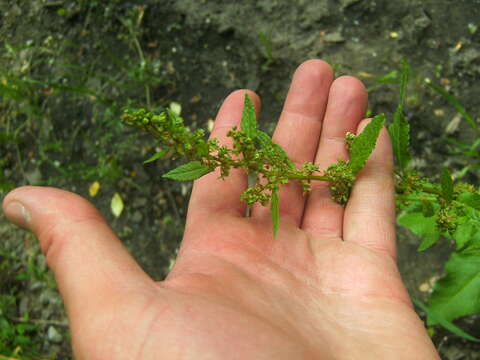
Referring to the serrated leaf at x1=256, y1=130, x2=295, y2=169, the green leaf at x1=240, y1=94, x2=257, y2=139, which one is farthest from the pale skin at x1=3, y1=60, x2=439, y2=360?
the green leaf at x1=240, y1=94, x2=257, y2=139

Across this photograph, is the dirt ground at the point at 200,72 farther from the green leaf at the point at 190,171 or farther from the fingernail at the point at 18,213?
the green leaf at the point at 190,171

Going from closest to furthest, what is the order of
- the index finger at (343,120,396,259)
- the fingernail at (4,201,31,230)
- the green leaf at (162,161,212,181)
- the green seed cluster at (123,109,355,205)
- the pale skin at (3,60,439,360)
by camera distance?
1. the pale skin at (3,60,439,360)
2. the green seed cluster at (123,109,355,205)
3. the green leaf at (162,161,212,181)
4. the fingernail at (4,201,31,230)
5. the index finger at (343,120,396,259)

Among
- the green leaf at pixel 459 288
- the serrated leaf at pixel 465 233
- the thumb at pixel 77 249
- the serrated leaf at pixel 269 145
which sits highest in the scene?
the serrated leaf at pixel 269 145

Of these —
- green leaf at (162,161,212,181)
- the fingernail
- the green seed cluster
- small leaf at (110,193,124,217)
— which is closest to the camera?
the green seed cluster

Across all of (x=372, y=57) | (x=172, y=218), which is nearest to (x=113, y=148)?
(x=172, y=218)

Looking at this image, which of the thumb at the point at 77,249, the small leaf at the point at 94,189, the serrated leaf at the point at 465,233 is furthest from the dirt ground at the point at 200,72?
the thumb at the point at 77,249

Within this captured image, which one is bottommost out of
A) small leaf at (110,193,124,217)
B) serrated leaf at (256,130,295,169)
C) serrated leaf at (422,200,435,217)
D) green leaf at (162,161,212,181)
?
small leaf at (110,193,124,217)

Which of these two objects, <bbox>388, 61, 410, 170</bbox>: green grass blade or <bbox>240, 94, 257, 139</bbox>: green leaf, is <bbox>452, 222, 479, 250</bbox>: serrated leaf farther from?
<bbox>240, 94, 257, 139</bbox>: green leaf

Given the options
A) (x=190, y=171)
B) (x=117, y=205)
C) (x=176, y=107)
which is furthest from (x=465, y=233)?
(x=117, y=205)
